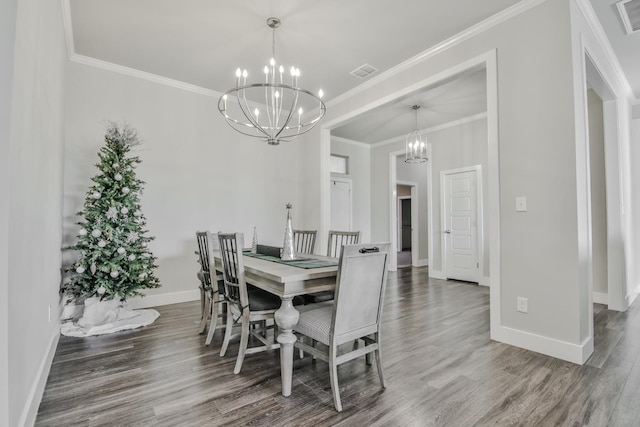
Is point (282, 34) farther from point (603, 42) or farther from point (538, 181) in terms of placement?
point (603, 42)

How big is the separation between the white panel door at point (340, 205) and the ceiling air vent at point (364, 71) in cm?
284

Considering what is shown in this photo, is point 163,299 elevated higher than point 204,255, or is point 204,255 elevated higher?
point 204,255

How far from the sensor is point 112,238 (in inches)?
125

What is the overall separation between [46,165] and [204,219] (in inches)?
87.6

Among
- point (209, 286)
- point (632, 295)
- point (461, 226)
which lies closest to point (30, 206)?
point (209, 286)

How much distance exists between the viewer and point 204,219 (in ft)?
14.4

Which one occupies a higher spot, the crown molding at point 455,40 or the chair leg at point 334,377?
the crown molding at point 455,40

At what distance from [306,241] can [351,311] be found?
6.31 feet

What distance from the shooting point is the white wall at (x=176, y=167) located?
11.9 feet

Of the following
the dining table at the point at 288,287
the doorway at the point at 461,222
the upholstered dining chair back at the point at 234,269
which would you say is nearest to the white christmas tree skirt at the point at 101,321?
the upholstered dining chair back at the point at 234,269

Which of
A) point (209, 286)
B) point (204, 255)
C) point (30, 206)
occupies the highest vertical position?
point (30, 206)

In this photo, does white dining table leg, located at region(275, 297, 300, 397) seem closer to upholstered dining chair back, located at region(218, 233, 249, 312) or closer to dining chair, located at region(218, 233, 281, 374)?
dining chair, located at region(218, 233, 281, 374)

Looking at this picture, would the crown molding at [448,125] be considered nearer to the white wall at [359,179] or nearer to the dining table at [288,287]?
the white wall at [359,179]

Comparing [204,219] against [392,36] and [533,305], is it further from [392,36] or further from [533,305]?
[533,305]
